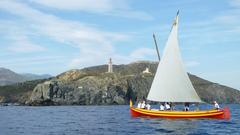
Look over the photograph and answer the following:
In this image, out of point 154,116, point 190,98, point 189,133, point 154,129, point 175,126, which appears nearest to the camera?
point 189,133

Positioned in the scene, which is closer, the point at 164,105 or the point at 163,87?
the point at 163,87

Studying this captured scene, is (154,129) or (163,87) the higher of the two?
(163,87)

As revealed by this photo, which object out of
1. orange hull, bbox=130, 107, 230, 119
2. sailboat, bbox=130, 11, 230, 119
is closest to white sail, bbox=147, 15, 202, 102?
sailboat, bbox=130, 11, 230, 119

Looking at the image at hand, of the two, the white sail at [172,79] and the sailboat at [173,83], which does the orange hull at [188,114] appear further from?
the white sail at [172,79]

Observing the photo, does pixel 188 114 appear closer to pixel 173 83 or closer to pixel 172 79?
pixel 173 83

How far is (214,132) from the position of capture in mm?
50938

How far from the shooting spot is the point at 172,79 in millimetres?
66625

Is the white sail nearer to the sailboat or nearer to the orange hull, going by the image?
the sailboat

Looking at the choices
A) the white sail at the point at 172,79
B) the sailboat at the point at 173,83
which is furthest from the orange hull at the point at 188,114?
the white sail at the point at 172,79

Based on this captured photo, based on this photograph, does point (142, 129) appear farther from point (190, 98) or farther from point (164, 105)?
point (164, 105)

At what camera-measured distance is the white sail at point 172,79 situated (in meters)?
65.9

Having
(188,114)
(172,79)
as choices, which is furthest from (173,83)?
(188,114)

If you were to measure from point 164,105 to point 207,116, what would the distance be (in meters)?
7.93

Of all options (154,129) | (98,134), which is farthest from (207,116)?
(98,134)
